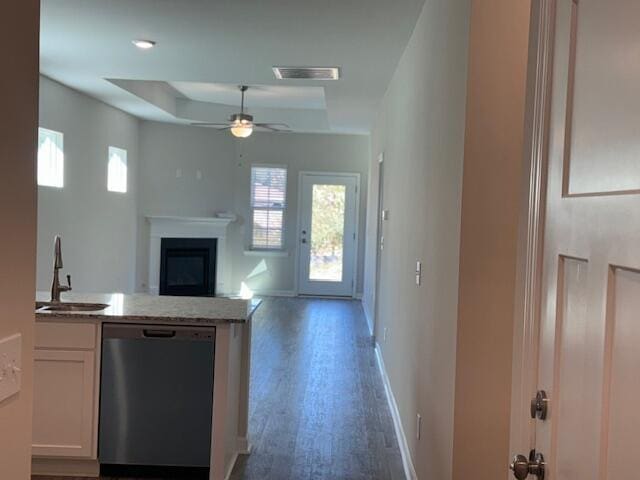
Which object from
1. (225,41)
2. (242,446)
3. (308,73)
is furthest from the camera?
(308,73)

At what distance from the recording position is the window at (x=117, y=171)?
8062 mm

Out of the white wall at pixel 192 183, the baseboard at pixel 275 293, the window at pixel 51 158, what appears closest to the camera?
the window at pixel 51 158

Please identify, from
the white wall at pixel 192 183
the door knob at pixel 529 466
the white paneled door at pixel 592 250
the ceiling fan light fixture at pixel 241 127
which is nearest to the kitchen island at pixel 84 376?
the door knob at pixel 529 466

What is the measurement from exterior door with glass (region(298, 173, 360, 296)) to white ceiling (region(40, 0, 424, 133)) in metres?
2.77

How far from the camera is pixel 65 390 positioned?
3.07m

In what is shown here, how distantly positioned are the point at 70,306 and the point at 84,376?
46cm

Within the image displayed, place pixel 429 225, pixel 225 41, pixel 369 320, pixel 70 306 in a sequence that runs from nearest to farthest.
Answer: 1. pixel 429 225
2. pixel 70 306
3. pixel 225 41
4. pixel 369 320

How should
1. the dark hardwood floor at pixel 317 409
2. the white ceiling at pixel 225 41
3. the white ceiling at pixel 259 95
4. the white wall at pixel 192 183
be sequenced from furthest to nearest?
the white wall at pixel 192 183
the white ceiling at pixel 259 95
the white ceiling at pixel 225 41
the dark hardwood floor at pixel 317 409

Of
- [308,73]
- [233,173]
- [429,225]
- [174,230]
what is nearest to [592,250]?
[429,225]

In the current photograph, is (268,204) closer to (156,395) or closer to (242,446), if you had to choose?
(242,446)

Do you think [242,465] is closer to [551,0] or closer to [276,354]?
[276,354]

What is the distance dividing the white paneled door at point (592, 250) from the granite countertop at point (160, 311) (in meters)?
2.00

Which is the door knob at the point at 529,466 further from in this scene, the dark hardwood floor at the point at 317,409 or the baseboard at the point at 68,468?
the baseboard at the point at 68,468

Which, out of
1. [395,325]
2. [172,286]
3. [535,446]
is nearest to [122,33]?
[395,325]
